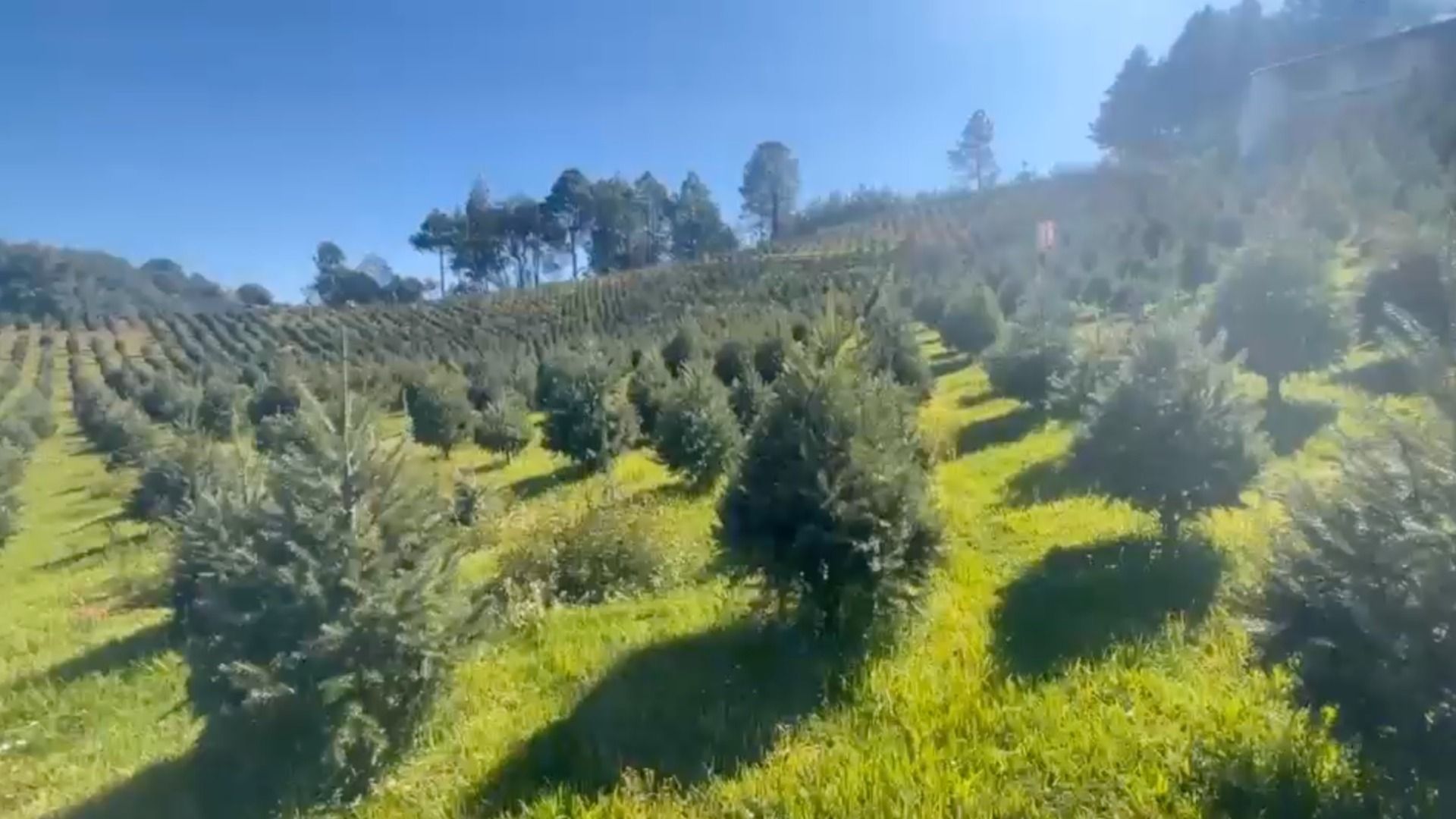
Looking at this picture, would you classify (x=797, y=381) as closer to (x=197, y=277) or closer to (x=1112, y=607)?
(x=1112, y=607)

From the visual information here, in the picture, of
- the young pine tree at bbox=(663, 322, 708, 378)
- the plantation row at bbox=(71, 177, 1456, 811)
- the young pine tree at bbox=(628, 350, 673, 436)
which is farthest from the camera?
the young pine tree at bbox=(663, 322, 708, 378)

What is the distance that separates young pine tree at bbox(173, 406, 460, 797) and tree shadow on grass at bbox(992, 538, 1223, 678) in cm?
454

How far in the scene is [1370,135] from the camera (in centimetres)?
4406

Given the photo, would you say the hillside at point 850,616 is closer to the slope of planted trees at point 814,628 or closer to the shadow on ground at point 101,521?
the slope of planted trees at point 814,628

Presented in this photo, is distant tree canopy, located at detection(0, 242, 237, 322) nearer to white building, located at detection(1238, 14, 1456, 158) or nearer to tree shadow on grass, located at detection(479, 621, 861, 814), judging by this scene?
→ white building, located at detection(1238, 14, 1456, 158)

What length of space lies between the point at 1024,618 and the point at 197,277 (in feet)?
438

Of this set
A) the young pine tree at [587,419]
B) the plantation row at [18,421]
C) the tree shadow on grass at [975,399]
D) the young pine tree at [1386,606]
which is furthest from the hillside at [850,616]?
the plantation row at [18,421]

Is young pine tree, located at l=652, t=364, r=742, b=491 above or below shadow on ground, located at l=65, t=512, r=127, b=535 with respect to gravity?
above

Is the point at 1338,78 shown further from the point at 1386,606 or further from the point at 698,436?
the point at 1386,606

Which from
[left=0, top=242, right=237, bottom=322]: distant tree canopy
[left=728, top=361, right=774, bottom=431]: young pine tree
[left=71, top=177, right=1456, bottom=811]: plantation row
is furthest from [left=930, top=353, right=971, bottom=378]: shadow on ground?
[left=0, top=242, right=237, bottom=322]: distant tree canopy

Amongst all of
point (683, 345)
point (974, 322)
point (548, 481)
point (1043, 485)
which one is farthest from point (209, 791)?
point (683, 345)

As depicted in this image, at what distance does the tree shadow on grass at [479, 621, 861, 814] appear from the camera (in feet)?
21.1

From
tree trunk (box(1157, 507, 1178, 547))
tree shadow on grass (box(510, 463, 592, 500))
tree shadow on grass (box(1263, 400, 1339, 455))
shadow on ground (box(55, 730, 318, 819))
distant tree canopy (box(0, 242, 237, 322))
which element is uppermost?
distant tree canopy (box(0, 242, 237, 322))

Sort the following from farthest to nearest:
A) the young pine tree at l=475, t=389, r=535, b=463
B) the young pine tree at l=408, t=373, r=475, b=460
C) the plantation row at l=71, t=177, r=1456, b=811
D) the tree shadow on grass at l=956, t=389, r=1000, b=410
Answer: the young pine tree at l=408, t=373, r=475, b=460 < the young pine tree at l=475, t=389, r=535, b=463 < the tree shadow on grass at l=956, t=389, r=1000, b=410 < the plantation row at l=71, t=177, r=1456, b=811
